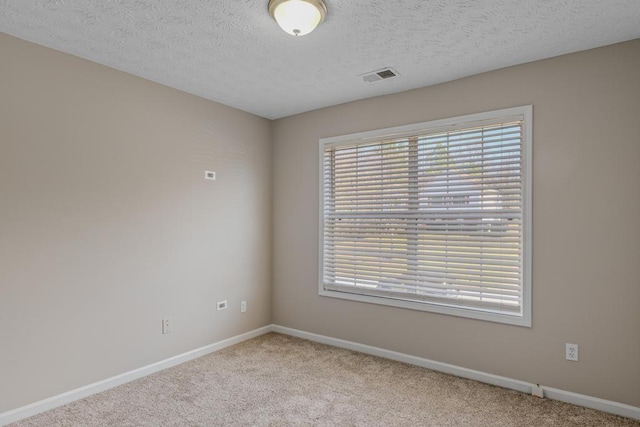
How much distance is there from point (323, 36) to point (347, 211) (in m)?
1.86

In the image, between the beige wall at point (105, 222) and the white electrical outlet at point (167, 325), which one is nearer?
the beige wall at point (105, 222)

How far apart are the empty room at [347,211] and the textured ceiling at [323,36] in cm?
2

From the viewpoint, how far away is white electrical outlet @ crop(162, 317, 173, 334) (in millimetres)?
3319

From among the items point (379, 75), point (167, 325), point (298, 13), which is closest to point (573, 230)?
point (379, 75)

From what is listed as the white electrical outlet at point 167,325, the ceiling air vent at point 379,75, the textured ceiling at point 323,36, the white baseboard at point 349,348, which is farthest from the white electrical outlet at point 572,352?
the white electrical outlet at point 167,325

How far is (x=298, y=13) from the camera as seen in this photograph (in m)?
2.04

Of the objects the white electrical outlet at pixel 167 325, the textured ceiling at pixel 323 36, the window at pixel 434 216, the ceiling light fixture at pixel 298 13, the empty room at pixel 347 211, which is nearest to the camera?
the ceiling light fixture at pixel 298 13

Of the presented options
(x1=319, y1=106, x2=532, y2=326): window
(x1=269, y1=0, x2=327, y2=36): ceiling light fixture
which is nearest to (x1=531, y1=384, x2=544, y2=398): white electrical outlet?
(x1=319, y1=106, x2=532, y2=326): window

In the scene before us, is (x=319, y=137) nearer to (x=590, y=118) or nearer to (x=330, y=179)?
(x=330, y=179)

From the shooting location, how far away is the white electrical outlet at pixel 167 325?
3.32 metres

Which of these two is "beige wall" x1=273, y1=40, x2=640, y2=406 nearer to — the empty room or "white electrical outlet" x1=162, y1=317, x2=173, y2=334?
the empty room

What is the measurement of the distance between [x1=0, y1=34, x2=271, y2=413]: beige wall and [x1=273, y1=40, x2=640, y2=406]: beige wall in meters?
1.99

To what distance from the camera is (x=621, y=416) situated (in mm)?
2482

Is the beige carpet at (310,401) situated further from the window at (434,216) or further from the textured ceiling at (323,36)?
the textured ceiling at (323,36)
